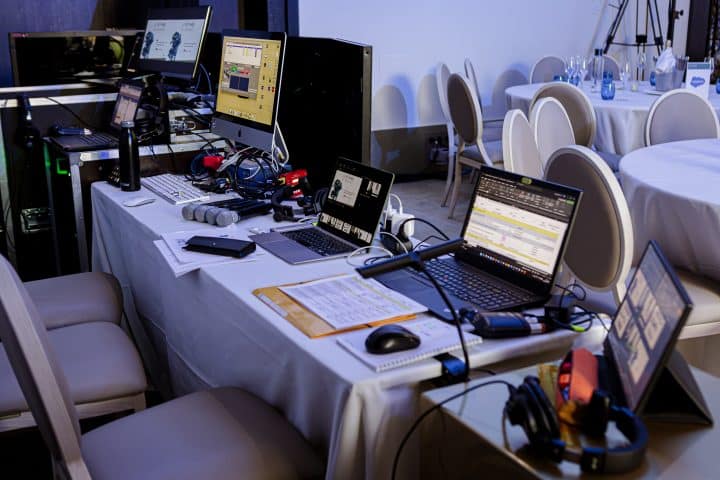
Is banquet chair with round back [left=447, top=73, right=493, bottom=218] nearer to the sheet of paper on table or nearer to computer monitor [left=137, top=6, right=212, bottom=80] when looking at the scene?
computer monitor [left=137, top=6, right=212, bottom=80]

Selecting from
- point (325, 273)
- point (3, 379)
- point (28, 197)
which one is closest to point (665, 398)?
point (325, 273)

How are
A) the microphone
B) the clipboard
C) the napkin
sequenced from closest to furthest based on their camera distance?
the microphone
the clipboard
the napkin

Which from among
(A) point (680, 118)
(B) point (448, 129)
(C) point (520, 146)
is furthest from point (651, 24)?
(C) point (520, 146)

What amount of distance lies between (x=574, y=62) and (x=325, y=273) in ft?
13.7

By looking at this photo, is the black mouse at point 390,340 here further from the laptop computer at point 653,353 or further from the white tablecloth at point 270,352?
the laptop computer at point 653,353

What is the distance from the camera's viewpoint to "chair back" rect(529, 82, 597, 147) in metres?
4.42

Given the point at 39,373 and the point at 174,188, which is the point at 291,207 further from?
the point at 39,373

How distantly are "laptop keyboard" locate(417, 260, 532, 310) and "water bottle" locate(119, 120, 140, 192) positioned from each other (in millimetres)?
1373

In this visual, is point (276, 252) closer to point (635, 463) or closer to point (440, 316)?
point (440, 316)

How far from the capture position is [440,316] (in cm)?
169

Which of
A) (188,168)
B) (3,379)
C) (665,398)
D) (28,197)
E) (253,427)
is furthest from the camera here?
(28,197)

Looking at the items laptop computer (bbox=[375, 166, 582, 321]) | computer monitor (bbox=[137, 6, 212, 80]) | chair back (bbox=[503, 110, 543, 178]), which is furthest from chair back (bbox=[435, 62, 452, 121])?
laptop computer (bbox=[375, 166, 582, 321])

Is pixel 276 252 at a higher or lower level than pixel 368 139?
lower

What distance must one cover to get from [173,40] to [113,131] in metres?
0.46
